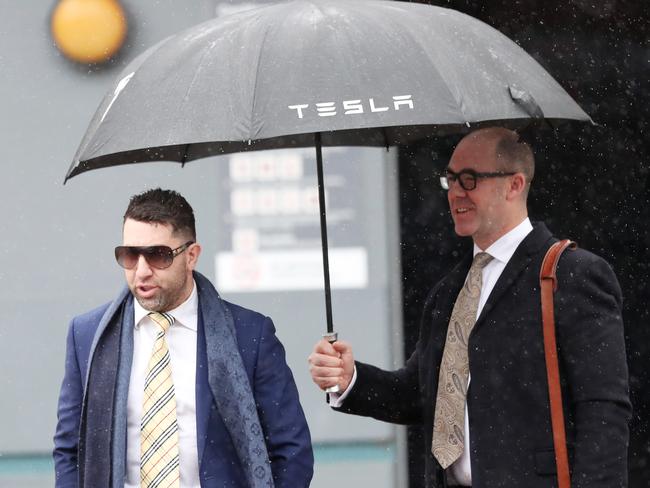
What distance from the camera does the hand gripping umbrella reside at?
3.72m

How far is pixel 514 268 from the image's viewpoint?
4.30 m

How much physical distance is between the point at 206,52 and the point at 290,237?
336cm

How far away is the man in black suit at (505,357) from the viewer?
13.4 ft

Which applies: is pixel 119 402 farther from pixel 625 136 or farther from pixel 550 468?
pixel 625 136

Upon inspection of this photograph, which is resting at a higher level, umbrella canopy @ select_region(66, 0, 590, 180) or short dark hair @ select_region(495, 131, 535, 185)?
umbrella canopy @ select_region(66, 0, 590, 180)

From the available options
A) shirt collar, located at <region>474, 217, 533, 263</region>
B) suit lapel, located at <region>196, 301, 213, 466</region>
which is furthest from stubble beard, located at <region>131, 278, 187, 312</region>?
shirt collar, located at <region>474, 217, 533, 263</region>

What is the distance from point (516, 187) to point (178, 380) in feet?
4.17

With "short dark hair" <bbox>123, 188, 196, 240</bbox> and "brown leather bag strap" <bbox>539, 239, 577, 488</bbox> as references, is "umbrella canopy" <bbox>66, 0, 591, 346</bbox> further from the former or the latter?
"brown leather bag strap" <bbox>539, 239, 577, 488</bbox>

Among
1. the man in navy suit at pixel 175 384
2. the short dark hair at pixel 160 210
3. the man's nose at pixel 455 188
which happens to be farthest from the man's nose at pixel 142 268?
the man's nose at pixel 455 188

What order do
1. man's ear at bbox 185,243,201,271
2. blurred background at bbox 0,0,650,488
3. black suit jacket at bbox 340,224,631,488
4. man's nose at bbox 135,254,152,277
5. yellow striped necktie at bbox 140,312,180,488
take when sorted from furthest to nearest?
blurred background at bbox 0,0,650,488 < man's ear at bbox 185,243,201,271 < man's nose at bbox 135,254,152,277 < yellow striped necktie at bbox 140,312,180,488 < black suit jacket at bbox 340,224,631,488

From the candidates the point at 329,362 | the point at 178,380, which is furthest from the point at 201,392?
the point at 329,362

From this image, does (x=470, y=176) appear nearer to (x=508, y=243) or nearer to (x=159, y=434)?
(x=508, y=243)

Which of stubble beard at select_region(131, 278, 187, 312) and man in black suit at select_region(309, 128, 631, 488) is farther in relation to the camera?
stubble beard at select_region(131, 278, 187, 312)

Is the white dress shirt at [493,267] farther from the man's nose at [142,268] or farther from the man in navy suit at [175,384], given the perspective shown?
the man's nose at [142,268]
